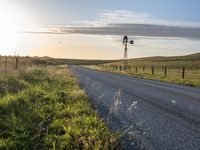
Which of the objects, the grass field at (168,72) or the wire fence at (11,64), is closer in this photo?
the wire fence at (11,64)

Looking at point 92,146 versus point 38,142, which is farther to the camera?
point 38,142

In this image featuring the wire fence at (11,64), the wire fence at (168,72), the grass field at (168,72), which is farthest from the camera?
the wire fence at (168,72)

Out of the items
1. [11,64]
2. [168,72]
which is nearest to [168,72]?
[168,72]

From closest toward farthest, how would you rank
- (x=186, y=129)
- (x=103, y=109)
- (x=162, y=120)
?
(x=186, y=129)
(x=162, y=120)
(x=103, y=109)

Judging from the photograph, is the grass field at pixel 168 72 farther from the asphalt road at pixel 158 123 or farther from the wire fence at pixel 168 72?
the asphalt road at pixel 158 123

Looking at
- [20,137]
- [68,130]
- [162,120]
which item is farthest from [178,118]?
[20,137]

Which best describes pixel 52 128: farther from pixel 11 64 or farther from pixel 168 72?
pixel 168 72

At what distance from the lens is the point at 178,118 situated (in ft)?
36.3

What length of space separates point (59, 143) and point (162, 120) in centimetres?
367

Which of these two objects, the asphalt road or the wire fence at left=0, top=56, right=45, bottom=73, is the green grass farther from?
the wire fence at left=0, top=56, right=45, bottom=73

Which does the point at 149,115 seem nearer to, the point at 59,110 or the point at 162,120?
the point at 162,120

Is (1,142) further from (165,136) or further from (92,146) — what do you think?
(165,136)

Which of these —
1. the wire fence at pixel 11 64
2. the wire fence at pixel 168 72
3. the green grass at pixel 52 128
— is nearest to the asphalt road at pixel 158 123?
the green grass at pixel 52 128

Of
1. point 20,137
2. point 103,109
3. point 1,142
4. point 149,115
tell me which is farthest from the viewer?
point 103,109
